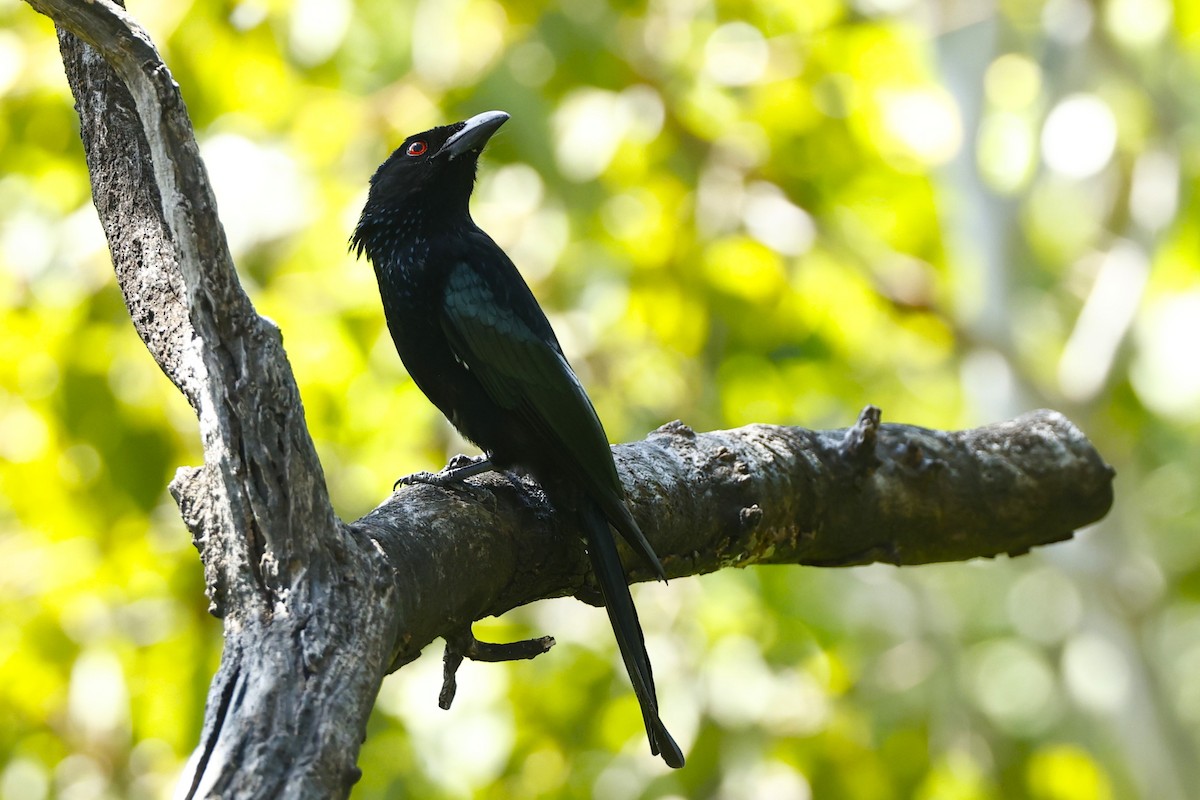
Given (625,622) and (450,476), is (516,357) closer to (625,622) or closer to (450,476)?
(450,476)

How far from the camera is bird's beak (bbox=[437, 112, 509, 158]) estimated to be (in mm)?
Result: 3676

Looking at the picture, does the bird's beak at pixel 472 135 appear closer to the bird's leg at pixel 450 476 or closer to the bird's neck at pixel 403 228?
the bird's neck at pixel 403 228

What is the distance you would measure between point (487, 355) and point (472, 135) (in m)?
0.95

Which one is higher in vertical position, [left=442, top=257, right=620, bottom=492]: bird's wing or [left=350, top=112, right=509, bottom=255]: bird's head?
[left=350, top=112, right=509, bottom=255]: bird's head

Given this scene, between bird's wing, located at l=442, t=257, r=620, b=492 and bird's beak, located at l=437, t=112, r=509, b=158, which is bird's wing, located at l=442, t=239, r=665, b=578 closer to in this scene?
bird's wing, located at l=442, t=257, r=620, b=492

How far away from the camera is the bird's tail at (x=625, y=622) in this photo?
2.59 meters

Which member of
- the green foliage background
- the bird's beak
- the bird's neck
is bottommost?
the green foliage background

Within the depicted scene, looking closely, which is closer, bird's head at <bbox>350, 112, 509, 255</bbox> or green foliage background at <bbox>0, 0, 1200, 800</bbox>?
bird's head at <bbox>350, 112, 509, 255</bbox>

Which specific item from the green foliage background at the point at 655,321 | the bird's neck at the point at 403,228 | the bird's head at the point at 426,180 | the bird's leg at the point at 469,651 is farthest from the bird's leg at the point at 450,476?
the green foliage background at the point at 655,321

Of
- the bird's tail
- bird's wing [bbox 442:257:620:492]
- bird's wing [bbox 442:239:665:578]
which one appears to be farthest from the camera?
bird's wing [bbox 442:257:620:492]

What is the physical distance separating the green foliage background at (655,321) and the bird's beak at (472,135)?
627mm

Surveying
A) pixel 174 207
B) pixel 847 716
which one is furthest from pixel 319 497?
pixel 847 716

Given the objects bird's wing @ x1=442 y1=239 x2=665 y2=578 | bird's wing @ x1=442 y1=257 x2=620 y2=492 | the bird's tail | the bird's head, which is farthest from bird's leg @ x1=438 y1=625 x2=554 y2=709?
the bird's head

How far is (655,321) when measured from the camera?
5219 millimetres
